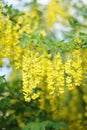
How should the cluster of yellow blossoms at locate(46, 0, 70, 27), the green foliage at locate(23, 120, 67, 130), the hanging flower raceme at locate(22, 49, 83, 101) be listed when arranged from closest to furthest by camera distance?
1. the hanging flower raceme at locate(22, 49, 83, 101)
2. the green foliage at locate(23, 120, 67, 130)
3. the cluster of yellow blossoms at locate(46, 0, 70, 27)

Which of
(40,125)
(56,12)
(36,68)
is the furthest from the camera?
(56,12)

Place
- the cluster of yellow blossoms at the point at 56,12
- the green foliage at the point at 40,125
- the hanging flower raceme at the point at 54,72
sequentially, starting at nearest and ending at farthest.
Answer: the hanging flower raceme at the point at 54,72
the green foliage at the point at 40,125
the cluster of yellow blossoms at the point at 56,12

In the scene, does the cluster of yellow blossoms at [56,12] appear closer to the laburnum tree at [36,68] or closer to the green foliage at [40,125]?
the laburnum tree at [36,68]

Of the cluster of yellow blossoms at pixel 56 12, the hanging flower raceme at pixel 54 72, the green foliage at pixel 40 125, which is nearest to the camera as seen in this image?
the hanging flower raceme at pixel 54 72

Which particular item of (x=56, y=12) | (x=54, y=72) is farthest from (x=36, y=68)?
(x=56, y=12)

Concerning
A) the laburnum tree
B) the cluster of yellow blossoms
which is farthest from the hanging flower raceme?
the cluster of yellow blossoms

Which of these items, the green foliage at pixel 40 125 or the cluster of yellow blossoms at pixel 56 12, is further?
the cluster of yellow blossoms at pixel 56 12

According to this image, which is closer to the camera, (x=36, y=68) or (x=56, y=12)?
(x=36, y=68)

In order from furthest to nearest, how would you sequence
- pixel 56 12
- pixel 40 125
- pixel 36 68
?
pixel 56 12
pixel 40 125
pixel 36 68

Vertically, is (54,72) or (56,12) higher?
(54,72)

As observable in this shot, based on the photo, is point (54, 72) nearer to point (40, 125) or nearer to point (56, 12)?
point (40, 125)

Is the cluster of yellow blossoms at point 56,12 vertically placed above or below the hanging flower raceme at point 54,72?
below

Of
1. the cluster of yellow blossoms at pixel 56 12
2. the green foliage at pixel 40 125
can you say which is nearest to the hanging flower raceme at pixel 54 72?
the green foliage at pixel 40 125

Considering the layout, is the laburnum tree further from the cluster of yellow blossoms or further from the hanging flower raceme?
the cluster of yellow blossoms
